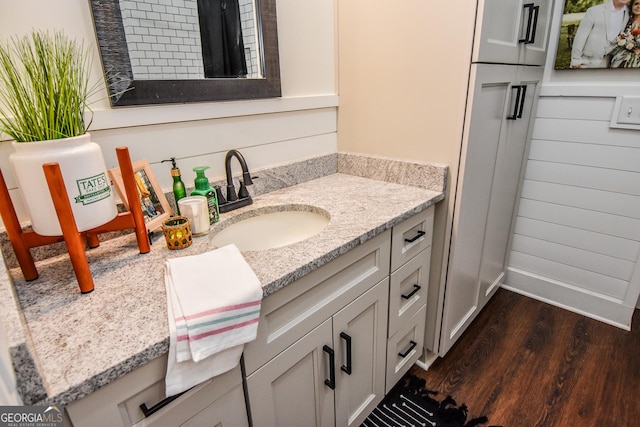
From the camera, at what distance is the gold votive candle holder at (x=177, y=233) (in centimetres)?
85

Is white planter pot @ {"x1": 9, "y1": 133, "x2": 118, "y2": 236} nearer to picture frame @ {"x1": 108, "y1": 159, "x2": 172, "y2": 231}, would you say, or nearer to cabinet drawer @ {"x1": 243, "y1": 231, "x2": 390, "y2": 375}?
picture frame @ {"x1": 108, "y1": 159, "x2": 172, "y2": 231}

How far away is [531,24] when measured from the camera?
1.31m

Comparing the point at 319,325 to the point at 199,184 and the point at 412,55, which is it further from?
the point at 412,55

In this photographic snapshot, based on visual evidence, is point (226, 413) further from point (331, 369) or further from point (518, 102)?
point (518, 102)

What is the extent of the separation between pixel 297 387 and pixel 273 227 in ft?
1.70

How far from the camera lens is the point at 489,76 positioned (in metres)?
1.17

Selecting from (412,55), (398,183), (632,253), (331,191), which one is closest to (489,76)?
(412,55)

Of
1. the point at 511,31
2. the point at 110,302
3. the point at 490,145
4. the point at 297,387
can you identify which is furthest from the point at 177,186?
the point at 511,31

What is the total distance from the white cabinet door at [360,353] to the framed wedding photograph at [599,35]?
4.66ft

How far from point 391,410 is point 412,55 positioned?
52.3 inches

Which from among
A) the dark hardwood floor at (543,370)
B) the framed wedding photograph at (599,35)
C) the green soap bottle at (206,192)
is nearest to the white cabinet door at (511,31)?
the framed wedding photograph at (599,35)

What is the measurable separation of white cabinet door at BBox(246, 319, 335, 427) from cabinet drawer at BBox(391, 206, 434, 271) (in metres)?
0.34

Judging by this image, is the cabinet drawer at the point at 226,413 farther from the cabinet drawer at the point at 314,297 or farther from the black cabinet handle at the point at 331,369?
the black cabinet handle at the point at 331,369

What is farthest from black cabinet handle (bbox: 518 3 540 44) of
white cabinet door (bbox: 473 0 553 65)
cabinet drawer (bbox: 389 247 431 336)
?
cabinet drawer (bbox: 389 247 431 336)
